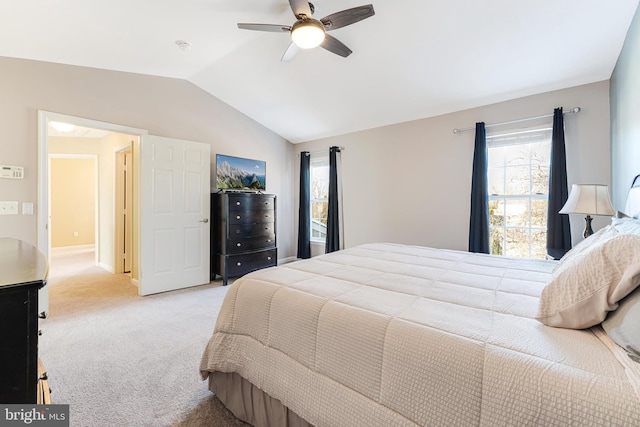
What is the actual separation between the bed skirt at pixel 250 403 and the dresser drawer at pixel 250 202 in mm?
2762

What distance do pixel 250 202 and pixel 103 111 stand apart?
2100 mm

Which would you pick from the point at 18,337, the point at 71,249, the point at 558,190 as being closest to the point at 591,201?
the point at 558,190

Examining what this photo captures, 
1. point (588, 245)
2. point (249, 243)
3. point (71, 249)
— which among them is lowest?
point (71, 249)

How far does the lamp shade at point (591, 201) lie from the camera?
7.59 ft

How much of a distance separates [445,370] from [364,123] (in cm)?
407

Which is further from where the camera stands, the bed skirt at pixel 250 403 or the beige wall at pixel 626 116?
the beige wall at pixel 626 116

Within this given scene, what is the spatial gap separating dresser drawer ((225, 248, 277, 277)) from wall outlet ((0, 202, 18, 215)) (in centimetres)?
225

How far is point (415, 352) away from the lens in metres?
0.99

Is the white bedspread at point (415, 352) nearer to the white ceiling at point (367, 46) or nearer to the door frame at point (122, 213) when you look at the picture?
the white ceiling at point (367, 46)

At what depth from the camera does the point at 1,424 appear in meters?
0.76

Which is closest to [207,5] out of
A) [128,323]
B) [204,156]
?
[204,156]

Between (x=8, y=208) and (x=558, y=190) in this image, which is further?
(x=558, y=190)

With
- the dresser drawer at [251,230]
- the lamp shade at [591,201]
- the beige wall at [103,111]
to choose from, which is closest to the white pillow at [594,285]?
the lamp shade at [591,201]

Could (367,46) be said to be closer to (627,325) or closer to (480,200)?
(480,200)
